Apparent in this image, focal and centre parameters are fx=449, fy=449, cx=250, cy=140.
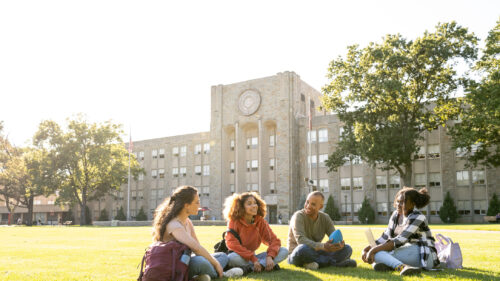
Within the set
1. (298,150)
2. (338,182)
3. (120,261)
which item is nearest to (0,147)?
(298,150)

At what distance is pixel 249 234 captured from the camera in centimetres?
726

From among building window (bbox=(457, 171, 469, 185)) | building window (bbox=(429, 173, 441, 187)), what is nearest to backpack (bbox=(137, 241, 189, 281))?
building window (bbox=(457, 171, 469, 185))

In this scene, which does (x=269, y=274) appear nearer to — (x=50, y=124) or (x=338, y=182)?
(x=338, y=182)

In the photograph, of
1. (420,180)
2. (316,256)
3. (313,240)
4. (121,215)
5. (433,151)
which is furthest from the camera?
(121,215)

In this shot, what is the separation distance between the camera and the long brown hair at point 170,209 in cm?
583

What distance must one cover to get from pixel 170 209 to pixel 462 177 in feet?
155

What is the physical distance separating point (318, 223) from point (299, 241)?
582 mm

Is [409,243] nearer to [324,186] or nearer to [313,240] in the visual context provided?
[313,240]

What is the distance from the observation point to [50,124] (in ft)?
186

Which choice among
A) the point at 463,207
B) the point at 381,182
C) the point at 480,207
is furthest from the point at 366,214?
the point at 480,207

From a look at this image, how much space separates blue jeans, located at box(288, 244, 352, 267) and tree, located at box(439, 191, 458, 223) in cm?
4219

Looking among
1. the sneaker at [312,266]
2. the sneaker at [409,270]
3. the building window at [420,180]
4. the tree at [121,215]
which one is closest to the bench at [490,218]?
the building window at [420,180]

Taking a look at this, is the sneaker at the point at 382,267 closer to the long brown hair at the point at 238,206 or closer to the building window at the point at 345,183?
the long brown hair at the point at 238,206

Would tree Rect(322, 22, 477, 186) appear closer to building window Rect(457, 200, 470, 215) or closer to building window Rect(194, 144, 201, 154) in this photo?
building window Rect(457, 200, 470, 215)
